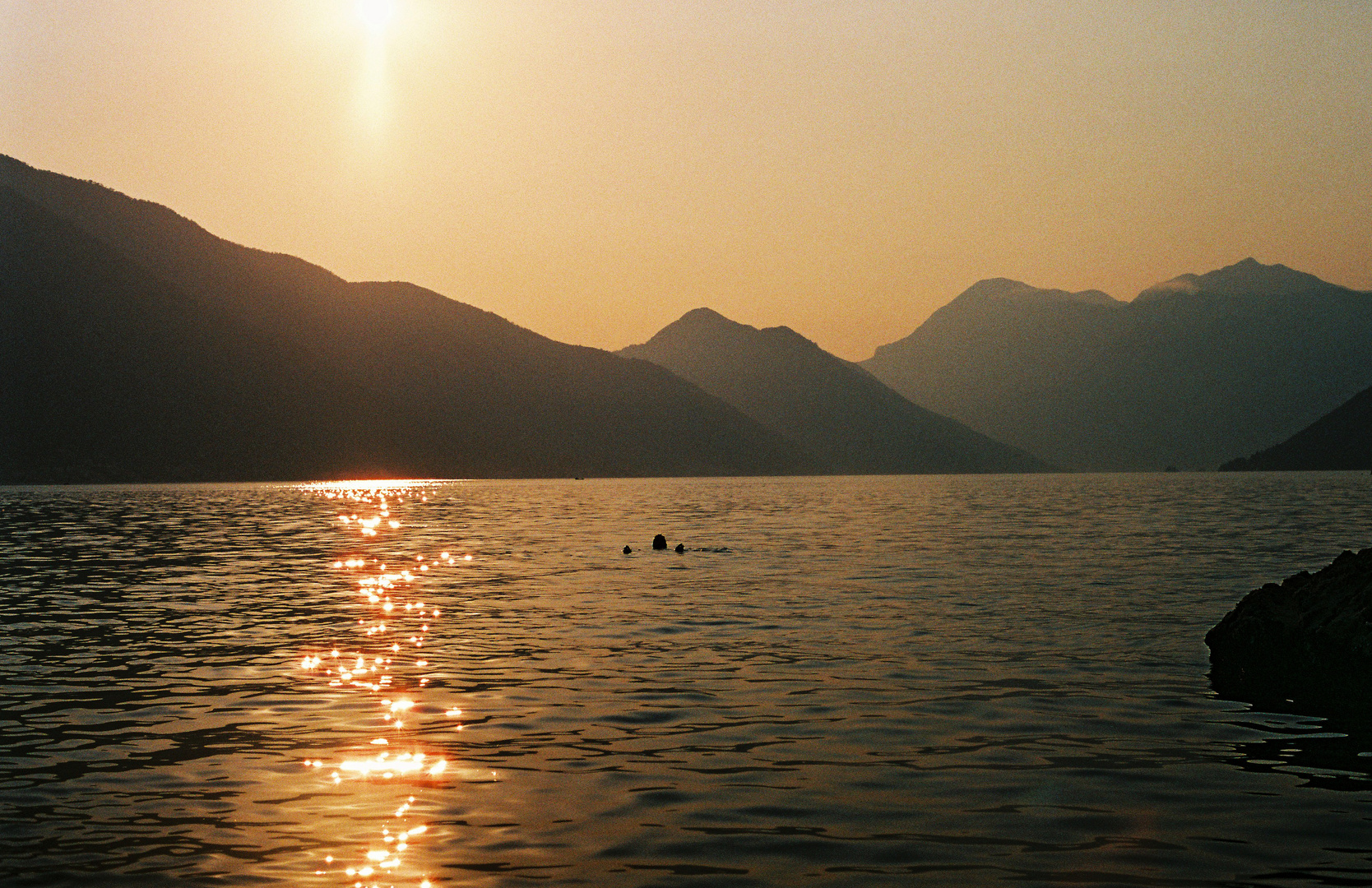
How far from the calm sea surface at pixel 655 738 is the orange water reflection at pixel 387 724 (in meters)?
0.07

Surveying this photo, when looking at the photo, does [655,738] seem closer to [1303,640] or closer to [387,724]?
[387,724]

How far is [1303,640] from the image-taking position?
23.1 meters

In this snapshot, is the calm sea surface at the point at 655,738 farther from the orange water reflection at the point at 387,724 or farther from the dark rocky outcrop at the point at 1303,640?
the dark rocky outcrop at the point at 1303,640

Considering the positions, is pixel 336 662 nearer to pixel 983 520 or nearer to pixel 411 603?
pixel 411 603

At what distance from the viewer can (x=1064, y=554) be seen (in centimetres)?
5353

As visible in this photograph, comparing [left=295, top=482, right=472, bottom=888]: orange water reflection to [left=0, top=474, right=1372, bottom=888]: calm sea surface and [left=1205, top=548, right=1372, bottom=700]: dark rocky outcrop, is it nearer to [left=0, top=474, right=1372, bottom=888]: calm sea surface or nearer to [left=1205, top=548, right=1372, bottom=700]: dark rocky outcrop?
[left=0, top=474, right=1372, bottom=888]: calm sea surface

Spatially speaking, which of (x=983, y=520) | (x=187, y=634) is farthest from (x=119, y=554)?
(x=983, y=520)

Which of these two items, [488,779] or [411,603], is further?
[411,603]

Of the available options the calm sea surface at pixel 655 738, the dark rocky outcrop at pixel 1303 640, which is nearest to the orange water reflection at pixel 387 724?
the calm sea surface at pixel 655 738

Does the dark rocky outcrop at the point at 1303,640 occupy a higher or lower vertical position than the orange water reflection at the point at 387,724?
higher

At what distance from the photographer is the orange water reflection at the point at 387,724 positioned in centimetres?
1190

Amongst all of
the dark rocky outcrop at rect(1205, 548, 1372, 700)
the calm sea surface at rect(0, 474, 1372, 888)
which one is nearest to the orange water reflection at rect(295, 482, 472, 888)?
the calm sea surface at rect(0, 474, 1372, 888)

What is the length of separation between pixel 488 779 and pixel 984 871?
6157 mm

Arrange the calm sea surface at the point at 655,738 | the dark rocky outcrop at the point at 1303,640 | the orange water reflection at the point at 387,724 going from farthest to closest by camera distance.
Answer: the dark rocky outcrop at the point at 1303,640, the calm sea surface at the point at 655,738, the orange water reflection at the point at 387,724
